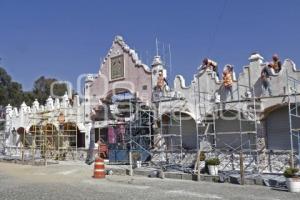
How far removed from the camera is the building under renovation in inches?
784

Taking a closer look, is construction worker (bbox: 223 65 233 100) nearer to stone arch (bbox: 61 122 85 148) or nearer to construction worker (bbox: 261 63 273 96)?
construction worker (bbox: 261 63 273 96)

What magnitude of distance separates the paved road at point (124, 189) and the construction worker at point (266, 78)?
17.9 feet

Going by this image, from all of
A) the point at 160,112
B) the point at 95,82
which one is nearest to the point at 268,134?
the point at 160,112

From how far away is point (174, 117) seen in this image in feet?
80.3

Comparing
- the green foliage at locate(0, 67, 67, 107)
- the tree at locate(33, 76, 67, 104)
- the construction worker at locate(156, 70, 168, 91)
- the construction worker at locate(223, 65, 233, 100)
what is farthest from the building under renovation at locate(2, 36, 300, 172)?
the tree at locate(33, 76, 67, 104)

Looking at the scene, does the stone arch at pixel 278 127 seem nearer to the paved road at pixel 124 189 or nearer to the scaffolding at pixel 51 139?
the paved road at pixel 124 189

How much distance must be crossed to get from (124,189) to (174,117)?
9.25m

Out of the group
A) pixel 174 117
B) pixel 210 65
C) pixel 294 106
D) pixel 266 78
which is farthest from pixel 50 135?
pixel 294 106

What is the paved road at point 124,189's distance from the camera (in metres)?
13.8

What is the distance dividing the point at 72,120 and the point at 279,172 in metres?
17.1

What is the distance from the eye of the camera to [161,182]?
18.1 metres

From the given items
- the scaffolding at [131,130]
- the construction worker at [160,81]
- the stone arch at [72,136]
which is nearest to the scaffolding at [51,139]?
the stone arch at [72,136]

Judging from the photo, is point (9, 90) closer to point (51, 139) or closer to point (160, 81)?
point (51, 139)

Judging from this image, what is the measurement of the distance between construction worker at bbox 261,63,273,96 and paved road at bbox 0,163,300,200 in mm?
5458
